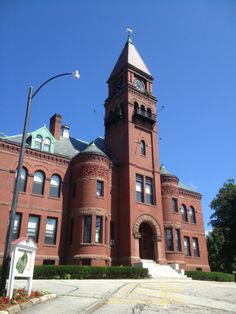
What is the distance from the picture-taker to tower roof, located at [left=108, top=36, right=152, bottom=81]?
3641 centimetres

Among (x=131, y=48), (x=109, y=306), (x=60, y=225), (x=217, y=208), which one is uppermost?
(x=131, y=48)

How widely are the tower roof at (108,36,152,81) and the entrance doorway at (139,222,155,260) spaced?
18.5 m

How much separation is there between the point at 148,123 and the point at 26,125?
23.1 metres

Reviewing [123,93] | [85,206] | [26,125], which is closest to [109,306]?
[26,125]

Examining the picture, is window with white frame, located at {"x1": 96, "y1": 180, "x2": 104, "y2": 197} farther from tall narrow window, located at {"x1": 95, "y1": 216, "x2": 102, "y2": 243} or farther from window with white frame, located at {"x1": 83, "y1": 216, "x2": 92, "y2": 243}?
window with white frame, located at {"x1": 83, "y1": 216, "x2": 92, "y2": 243}

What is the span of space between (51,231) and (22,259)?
54.2 ft

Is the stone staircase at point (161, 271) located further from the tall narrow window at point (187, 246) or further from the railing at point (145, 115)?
the railing at point (145, 115)

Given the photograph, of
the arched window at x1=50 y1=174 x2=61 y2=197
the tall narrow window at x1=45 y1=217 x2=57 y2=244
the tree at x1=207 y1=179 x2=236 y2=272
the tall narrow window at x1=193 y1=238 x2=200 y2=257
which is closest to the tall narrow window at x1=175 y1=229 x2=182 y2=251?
the tall narrow window at x1=193 y1=238 x2=200 y2=257

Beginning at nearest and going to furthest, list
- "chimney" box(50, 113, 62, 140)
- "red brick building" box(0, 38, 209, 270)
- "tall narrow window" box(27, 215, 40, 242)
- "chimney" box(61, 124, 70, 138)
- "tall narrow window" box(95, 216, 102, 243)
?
"tall narrow window" box(27, 215, 40, 242) < "red brick building" box(0, 38, 209, 270) < "tall narrow window" box(95, 216, 102, 243) < "chimney" box(50, 113, 62, 140) < "chimney" box(61, 124, 70, 138)

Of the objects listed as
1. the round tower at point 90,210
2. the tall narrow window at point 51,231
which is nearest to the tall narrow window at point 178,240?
the round tower at point 90,210

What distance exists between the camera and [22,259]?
10.3 m

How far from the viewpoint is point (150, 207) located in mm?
29812

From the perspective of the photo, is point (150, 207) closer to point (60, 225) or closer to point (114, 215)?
point (114, 215)

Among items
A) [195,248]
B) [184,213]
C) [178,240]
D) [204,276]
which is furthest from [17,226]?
[195,248]
